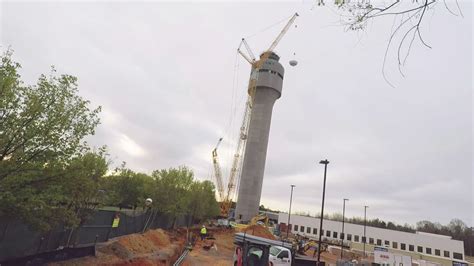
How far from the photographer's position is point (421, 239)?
209 ft

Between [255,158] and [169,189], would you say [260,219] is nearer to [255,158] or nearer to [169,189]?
[169,189]

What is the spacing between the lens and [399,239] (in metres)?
66.9

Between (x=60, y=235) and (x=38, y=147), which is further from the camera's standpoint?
(x=60, y=235)

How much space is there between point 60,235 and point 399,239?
7105cm

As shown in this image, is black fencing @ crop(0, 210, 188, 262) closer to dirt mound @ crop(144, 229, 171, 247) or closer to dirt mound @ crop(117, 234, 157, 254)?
dirt mound @ crop(117, 234, 157, 254)

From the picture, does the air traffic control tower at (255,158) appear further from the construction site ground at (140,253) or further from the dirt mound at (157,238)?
the dirt mound at (157,238)

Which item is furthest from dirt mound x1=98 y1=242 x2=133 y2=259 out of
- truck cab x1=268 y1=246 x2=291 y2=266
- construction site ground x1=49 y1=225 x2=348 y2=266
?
truck cab x1=268 y1=246 x2=291 y2=266

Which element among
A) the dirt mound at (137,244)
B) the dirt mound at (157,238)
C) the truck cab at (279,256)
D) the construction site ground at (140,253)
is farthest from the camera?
the dirt mound at (157,238)

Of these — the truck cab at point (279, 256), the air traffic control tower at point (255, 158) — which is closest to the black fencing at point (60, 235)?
the truck cab at point (279, 256)

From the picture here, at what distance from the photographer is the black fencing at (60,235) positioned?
41.0ft

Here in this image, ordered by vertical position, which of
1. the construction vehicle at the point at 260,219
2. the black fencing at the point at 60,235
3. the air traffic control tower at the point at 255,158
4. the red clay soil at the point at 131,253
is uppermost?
the air traffic control tower at the point at 255,158

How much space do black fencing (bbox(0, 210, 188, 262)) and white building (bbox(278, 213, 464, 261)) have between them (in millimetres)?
56851

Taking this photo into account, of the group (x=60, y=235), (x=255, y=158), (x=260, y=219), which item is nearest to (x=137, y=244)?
(x=60, y=235)

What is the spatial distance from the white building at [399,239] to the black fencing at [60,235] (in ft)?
187
